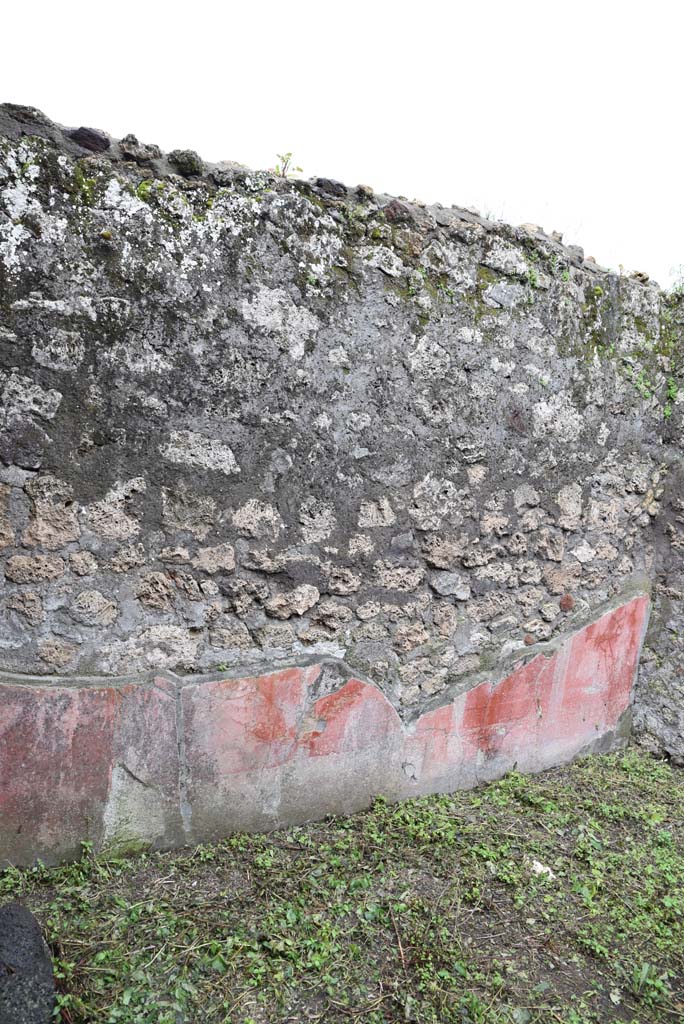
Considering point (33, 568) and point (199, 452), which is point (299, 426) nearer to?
point (199, 452)

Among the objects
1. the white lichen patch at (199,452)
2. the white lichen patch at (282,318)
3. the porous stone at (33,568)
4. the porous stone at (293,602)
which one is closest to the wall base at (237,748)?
the porous stone at (293,602)

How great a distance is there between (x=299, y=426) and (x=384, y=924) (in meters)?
1.56

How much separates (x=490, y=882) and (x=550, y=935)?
0.25 meters

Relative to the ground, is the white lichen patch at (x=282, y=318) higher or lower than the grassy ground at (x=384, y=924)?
higher

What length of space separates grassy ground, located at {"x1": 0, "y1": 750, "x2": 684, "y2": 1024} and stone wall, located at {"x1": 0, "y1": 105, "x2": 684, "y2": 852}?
1.33ft

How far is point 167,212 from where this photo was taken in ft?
7.41

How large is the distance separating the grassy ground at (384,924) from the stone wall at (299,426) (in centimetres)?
41

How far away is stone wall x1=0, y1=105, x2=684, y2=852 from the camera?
2.18 m

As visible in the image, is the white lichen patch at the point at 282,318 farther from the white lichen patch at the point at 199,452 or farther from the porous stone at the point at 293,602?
the porous stone at the point at 293,602

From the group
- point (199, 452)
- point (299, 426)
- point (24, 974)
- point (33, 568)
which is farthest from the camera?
point (299, 426)

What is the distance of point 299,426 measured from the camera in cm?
252

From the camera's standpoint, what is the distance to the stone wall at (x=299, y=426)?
2.18 m

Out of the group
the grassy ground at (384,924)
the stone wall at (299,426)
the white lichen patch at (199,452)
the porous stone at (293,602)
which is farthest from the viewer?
the porous stone at (293,602)

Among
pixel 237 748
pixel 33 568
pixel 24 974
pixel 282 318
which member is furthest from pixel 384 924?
pixel 282 318
